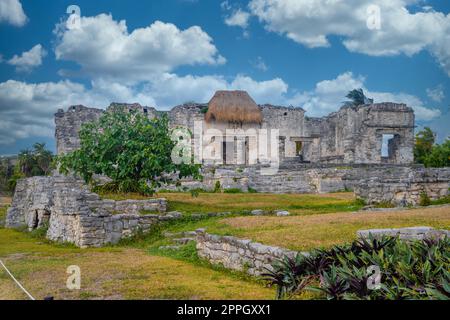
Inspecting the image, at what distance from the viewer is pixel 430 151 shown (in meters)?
37.2

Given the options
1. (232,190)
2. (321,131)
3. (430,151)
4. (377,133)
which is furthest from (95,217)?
(430,151)

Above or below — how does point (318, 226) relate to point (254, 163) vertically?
below

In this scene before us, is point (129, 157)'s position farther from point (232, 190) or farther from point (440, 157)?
point (440, 157)

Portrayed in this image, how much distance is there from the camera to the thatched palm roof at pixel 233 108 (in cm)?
3319

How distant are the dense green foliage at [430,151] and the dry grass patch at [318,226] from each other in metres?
21.1

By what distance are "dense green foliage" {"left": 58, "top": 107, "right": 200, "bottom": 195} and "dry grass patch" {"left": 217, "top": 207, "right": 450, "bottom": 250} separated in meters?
4.42

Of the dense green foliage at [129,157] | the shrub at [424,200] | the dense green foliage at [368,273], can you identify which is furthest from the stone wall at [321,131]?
the dense green foliage at [368,273]

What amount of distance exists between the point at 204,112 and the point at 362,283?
28589mm

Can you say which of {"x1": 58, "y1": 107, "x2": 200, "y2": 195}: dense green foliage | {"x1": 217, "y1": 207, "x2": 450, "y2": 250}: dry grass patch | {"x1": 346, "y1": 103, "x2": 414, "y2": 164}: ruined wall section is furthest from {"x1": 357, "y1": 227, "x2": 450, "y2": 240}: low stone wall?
{"x1": 346, "y1": 103, "x2": 414, "y2": 164}: ruined wall section

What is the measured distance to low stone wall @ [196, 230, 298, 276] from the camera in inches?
286

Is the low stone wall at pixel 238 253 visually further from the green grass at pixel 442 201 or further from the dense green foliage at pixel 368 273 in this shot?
the green grass at pixel 442 201

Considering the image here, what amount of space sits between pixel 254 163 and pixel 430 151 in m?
14.1

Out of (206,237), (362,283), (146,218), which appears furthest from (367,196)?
(362,283)
